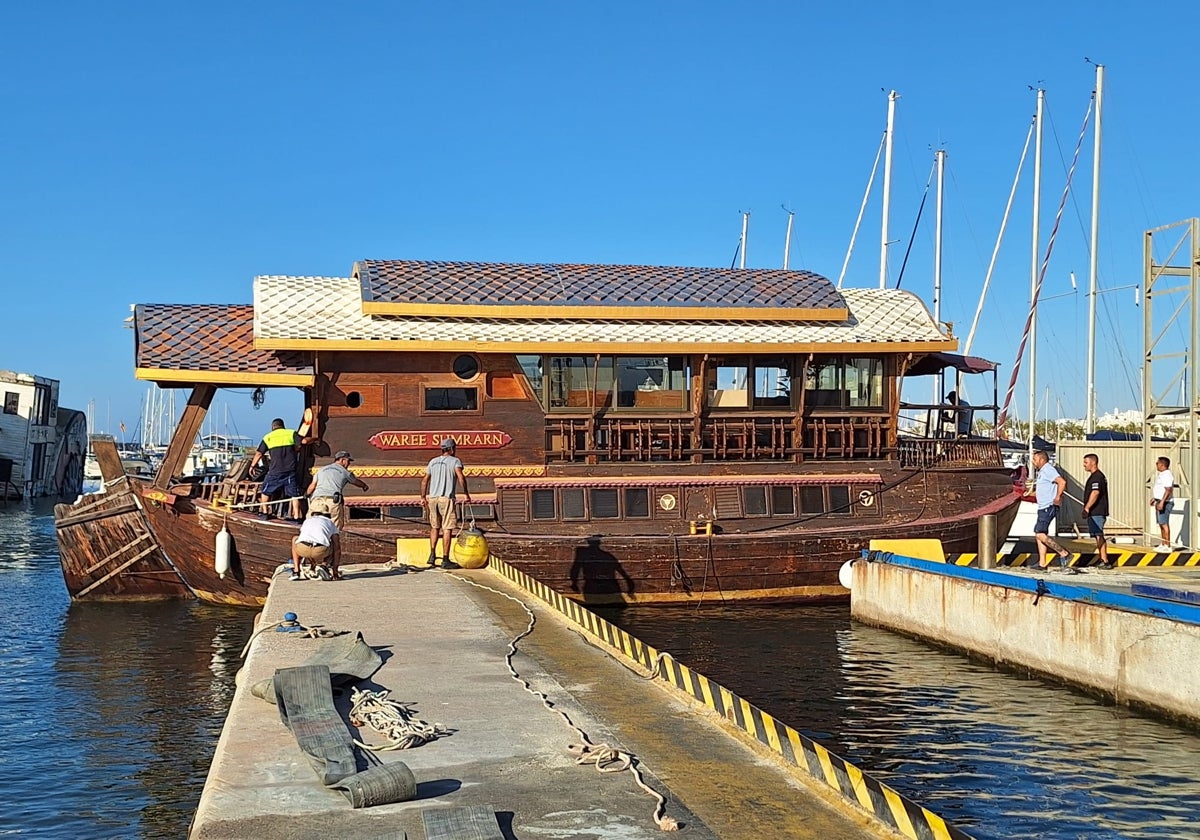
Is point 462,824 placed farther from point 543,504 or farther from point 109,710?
point 543,504

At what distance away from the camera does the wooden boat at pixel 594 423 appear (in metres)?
18.1

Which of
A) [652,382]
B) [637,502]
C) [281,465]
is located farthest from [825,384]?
[281,465]

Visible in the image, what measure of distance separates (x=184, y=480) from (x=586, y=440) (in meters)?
7.69

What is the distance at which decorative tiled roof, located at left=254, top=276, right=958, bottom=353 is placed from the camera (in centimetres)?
1808

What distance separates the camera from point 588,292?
19.8 metres

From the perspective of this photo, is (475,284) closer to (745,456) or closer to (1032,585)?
(745,456)

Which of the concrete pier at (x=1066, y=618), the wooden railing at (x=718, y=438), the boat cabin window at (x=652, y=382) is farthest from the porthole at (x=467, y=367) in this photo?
the concrete pier at (x=1066, y=618)

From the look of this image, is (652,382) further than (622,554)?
Yes

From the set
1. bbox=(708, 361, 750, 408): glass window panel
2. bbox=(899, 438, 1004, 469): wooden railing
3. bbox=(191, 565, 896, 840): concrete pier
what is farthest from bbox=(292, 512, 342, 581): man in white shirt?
bbox=(899, 438, 1004, 469): wooden railing

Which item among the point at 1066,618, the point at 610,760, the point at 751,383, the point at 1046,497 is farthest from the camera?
the point at 751,383

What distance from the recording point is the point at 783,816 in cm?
552

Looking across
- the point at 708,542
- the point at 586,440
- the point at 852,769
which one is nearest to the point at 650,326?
the point at 586,440

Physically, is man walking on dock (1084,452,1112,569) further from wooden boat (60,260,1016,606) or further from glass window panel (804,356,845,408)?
glass window panel (804,356,845,408)

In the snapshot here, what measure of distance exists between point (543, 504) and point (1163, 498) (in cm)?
1007
